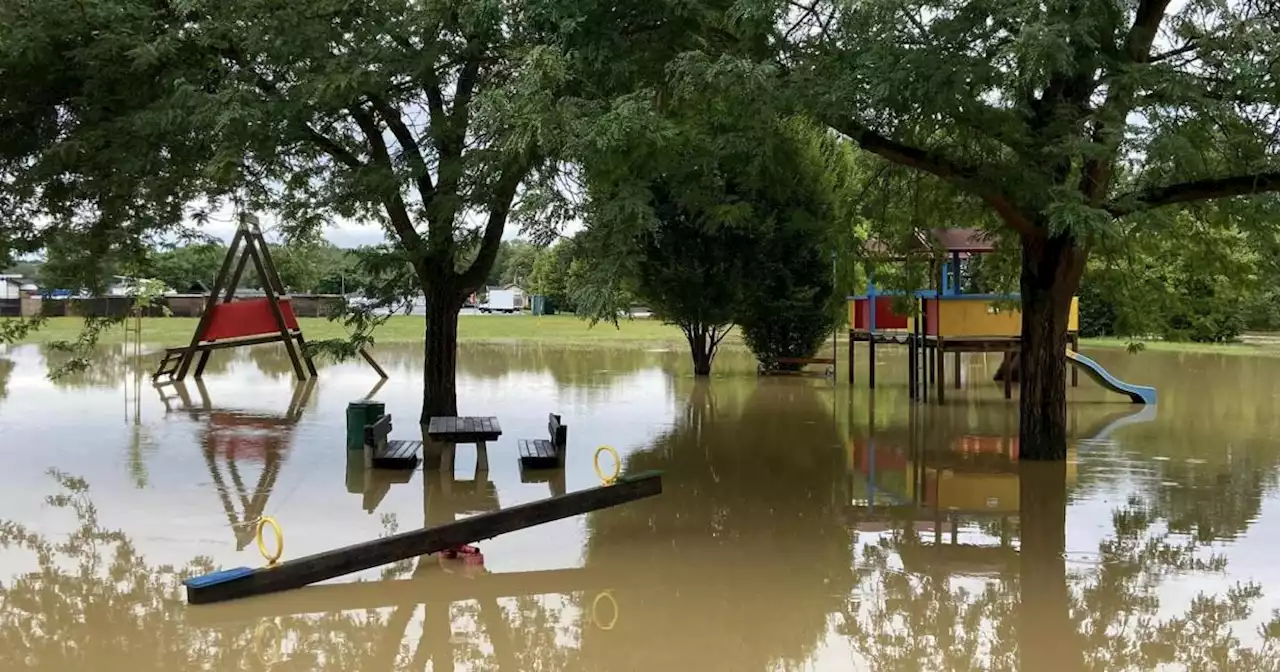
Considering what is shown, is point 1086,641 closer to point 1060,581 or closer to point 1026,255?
point 1060,581

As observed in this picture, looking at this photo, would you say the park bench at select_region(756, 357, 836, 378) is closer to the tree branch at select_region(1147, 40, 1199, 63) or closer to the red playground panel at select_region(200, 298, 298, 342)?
the red playground panel at select_region(200, 298, 298, 342)

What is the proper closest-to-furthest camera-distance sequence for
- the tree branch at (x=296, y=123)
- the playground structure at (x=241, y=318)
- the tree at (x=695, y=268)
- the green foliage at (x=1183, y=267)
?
the tree branch at (x=296, y=123) < the green foliage at (x=1183, y=267) < the playground structure at (x=241, y=318) < the tree at (x=695, y=268)

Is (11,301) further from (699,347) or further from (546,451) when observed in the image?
(546,451)

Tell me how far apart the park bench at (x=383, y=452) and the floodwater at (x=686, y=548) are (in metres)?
0.19

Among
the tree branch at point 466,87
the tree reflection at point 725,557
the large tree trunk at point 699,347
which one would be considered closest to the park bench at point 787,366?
the large tree trunk at point 699,347

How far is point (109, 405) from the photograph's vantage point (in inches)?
699

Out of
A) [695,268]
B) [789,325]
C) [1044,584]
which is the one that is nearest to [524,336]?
[789,325]

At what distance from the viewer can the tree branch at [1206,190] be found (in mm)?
9883

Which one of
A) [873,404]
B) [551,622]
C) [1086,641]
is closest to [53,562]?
[551,622]

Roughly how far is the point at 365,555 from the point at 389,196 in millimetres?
5794

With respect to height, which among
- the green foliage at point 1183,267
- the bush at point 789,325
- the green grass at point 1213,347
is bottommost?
the green grass at point 1213,347

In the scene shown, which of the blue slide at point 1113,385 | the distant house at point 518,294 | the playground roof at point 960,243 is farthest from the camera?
the distant house at point 518,294

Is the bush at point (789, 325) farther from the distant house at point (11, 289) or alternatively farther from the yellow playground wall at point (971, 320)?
the distant house at point (11, 289)

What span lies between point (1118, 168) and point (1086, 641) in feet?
24.6
